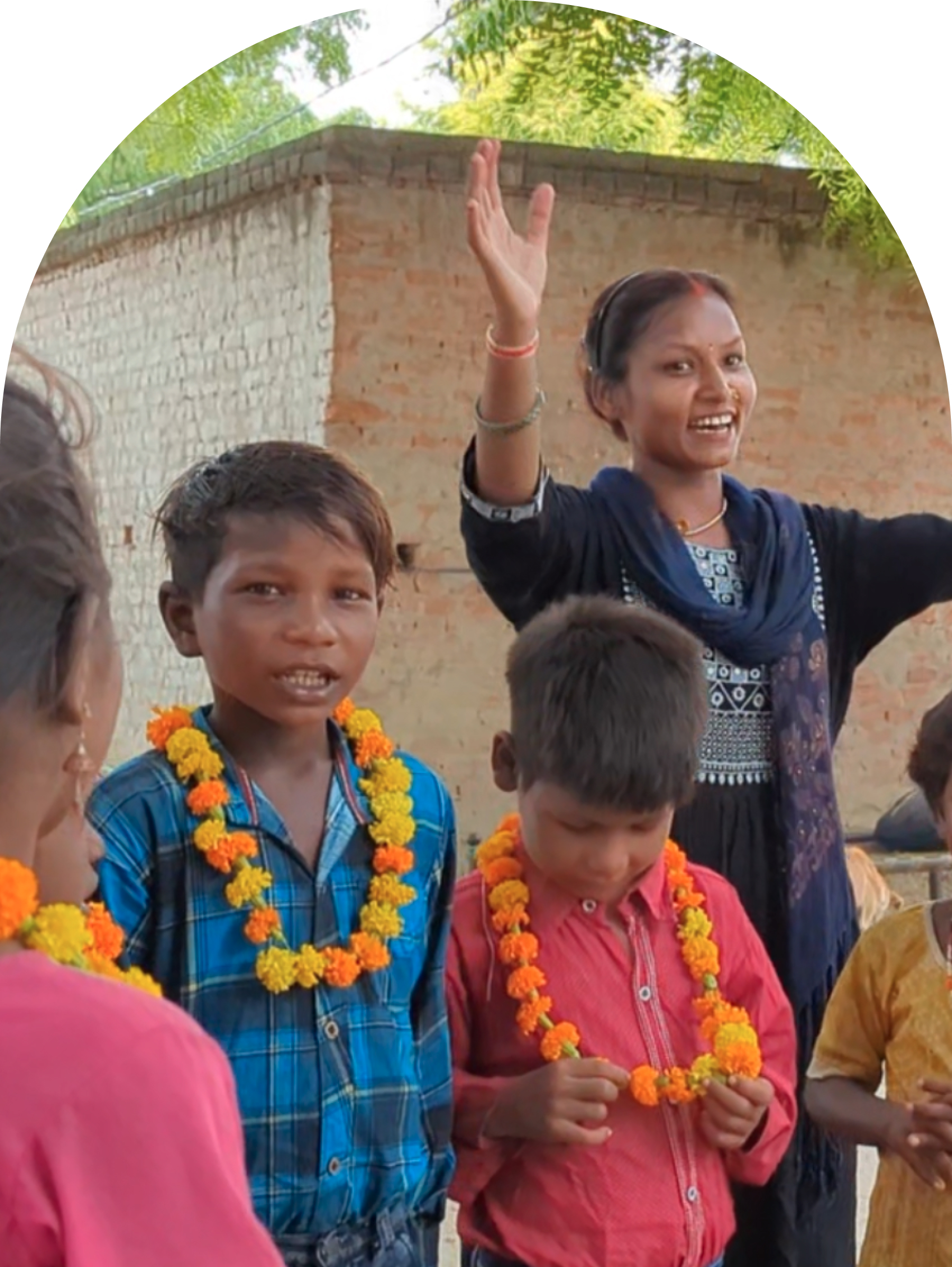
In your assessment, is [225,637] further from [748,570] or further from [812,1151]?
[812,1151]

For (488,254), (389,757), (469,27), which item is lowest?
(389,757)

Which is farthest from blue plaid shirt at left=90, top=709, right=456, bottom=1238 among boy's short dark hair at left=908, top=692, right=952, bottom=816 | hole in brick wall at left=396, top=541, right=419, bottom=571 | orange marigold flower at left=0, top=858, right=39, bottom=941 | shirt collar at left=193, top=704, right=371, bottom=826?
boy's short dark hair at left=908, top=692, right=952, bottom=816

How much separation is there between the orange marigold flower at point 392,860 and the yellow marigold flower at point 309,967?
6cm

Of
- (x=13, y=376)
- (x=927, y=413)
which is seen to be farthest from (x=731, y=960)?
(x=13, y=376)

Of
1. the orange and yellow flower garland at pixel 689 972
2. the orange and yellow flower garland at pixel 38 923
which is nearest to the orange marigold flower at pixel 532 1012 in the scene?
the orange and yellow flower garland at pixel 689 972

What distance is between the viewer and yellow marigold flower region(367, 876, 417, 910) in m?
0.93

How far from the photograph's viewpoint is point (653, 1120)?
1025 millimetres

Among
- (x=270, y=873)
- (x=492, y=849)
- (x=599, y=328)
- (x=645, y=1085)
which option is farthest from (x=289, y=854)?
(x=599, y=328)

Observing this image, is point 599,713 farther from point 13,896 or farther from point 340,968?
point 13,896

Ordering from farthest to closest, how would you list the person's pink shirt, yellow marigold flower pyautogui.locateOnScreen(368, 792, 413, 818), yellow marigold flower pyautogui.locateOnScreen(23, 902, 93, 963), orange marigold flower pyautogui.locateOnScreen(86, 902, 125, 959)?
yellow marigold flower pyautogui.locateOnScreen(368, 792, 413, 818) → orange marigold flower pyautogui.locateOnScreen(86, 902, 125, 959) → yellow marigold flower pyautogui.locateOnScreen(23, 902, 93, 963) → the person's pink shirt

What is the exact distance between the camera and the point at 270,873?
90cm

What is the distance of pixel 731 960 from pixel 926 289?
1.43 ft

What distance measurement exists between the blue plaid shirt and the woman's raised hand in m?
0.26

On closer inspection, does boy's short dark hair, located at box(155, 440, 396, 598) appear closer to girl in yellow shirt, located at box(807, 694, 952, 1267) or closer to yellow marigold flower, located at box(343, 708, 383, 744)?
yellow marigold flower, located at box(343, 708, 383, 744)
